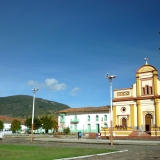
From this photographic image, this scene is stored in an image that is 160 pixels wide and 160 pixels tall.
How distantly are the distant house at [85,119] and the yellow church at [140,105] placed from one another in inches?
484

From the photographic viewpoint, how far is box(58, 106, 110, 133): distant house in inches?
2534

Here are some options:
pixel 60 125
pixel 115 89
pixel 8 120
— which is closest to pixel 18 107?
pixel 8 120

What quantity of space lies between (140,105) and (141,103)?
0.44 m

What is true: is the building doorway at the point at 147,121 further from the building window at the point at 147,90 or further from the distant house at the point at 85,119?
the distant house at the point at 85,119

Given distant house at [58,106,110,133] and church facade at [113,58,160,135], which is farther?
distant house at [58,106,110,133]

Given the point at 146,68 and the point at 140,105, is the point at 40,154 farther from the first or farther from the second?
the point at 146,68

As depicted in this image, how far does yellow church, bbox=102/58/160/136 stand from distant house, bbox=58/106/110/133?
40.3 ft

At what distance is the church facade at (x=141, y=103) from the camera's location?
1841 inches

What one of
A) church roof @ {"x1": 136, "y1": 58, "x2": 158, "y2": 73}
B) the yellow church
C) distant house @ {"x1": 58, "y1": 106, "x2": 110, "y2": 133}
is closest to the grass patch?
the yellow church

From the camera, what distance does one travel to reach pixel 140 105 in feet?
159

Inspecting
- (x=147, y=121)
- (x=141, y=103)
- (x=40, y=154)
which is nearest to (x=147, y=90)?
(x=141, y=103)

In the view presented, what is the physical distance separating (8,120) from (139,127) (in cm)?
6331

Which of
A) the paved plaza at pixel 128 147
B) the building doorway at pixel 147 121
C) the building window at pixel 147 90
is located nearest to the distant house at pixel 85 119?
the building doorway at pixel 147 121

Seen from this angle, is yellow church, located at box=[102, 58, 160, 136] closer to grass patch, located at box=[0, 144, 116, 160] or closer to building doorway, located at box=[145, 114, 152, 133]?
building doorway, located at box=[145, 114, 152, 133]
